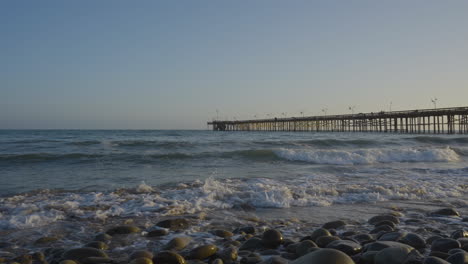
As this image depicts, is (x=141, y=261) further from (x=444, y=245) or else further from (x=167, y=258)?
(x=444, y=245)

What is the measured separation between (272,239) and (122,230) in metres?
1.88

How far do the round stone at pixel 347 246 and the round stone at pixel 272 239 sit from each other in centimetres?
56

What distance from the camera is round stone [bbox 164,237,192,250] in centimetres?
392

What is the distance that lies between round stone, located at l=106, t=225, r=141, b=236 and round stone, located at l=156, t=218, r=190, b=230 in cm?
37

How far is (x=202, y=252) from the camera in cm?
363

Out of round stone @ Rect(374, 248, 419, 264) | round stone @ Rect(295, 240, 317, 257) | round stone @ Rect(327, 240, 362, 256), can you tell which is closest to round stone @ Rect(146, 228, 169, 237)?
round stone @ Rect(295, 240, 317, 257)

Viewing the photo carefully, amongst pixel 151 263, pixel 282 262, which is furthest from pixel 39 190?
pixel 282 262

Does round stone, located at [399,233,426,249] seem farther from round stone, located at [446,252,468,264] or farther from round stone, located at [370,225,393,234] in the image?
round stone, located at [446,252,468,264]

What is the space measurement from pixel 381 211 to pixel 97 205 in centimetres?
467

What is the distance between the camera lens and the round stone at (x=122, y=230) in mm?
4508

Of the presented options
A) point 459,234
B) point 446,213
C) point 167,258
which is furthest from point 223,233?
point 446,213

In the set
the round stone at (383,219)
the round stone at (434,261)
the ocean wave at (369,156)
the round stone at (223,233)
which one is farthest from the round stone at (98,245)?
the ocean wave at (369,156)

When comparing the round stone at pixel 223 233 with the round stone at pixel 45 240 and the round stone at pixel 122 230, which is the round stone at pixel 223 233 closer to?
the round stone at pixel 122 230

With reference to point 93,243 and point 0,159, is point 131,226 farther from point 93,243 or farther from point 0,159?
point 0,159
